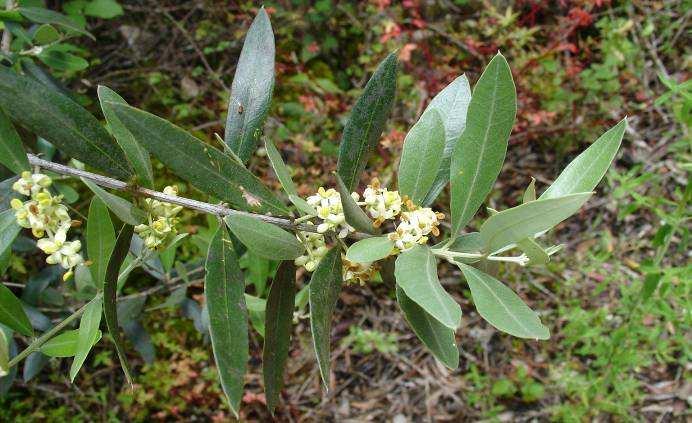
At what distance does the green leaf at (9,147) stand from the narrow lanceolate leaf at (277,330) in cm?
46

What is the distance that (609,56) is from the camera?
3.15 metres

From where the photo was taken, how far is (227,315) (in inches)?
35.5

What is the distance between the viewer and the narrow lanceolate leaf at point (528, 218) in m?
0.73

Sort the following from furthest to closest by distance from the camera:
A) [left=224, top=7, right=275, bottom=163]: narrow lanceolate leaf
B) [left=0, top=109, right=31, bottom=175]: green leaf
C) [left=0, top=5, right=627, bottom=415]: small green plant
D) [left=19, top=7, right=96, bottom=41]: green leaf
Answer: [left=19, top=7, right=96, bottom=41]: green leaf, [left=224, top=7, right=275, bottom=163]: narrow lanceolate leaf, [left=0, top=109, right=31, bottom=175]: green leaf, [left=0, top=5, right=627, bottom=415]: small green plant

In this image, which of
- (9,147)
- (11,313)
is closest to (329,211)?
(9,147)

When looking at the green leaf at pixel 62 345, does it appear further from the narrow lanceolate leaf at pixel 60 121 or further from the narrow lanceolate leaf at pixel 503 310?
the narrow lanceolate leaf at pixel 503 310

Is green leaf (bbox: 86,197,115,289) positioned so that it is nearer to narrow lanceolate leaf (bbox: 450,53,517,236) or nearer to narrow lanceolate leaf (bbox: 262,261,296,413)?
narrow lanceolate leaf (bbox: 262,261,296,413)

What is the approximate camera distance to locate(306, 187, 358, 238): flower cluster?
3.00ft

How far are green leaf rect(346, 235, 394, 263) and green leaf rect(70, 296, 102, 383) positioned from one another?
445 mm

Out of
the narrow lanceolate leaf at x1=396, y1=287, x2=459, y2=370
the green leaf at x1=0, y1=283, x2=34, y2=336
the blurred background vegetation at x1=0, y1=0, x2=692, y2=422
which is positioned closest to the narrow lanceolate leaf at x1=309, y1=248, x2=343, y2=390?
the narrow lanceolate leaf at x1=396, y1=287, x2=459, y2=370

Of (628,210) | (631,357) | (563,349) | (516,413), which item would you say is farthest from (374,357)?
(628,210)

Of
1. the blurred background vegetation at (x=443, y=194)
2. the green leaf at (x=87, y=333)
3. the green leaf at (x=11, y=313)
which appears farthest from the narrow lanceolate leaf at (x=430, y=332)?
the blurred background vegetation at (x=443, y=194)

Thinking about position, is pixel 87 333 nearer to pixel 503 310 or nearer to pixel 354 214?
pixel 354 214

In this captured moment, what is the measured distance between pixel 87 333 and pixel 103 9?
1983 mm
